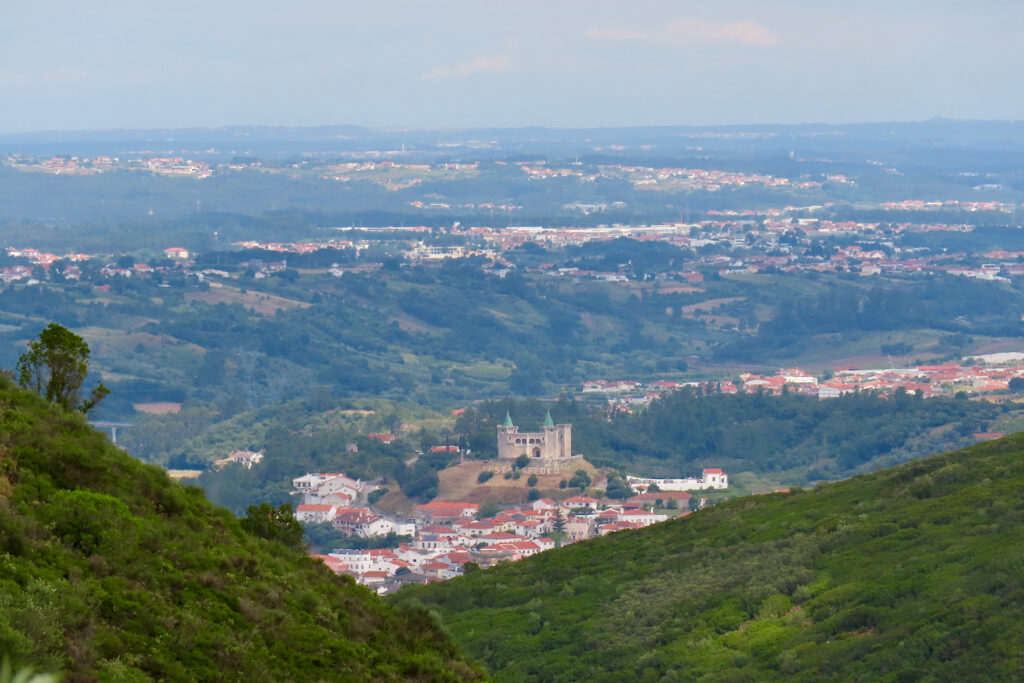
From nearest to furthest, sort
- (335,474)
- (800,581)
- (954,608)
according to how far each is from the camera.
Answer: (954,608)
(800,581)
(335,474)

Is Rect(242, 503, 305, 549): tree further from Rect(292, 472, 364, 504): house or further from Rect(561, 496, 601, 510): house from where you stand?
Rect(292, 472, 364, 504): house

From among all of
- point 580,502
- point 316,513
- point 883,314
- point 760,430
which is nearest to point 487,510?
point 580,502

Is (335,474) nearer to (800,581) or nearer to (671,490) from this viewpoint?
(671,490)

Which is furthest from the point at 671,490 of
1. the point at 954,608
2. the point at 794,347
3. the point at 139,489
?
the point at 794,347

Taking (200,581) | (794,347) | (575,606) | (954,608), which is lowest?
(794,347)

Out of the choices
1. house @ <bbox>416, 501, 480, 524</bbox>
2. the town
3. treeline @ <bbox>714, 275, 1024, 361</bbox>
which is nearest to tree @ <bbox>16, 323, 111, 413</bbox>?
the town

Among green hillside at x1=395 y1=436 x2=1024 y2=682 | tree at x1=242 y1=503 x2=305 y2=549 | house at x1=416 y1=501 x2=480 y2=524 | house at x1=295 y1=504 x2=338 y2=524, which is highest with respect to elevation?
tree at x1=242 y1=503 x2=305 y2=549
